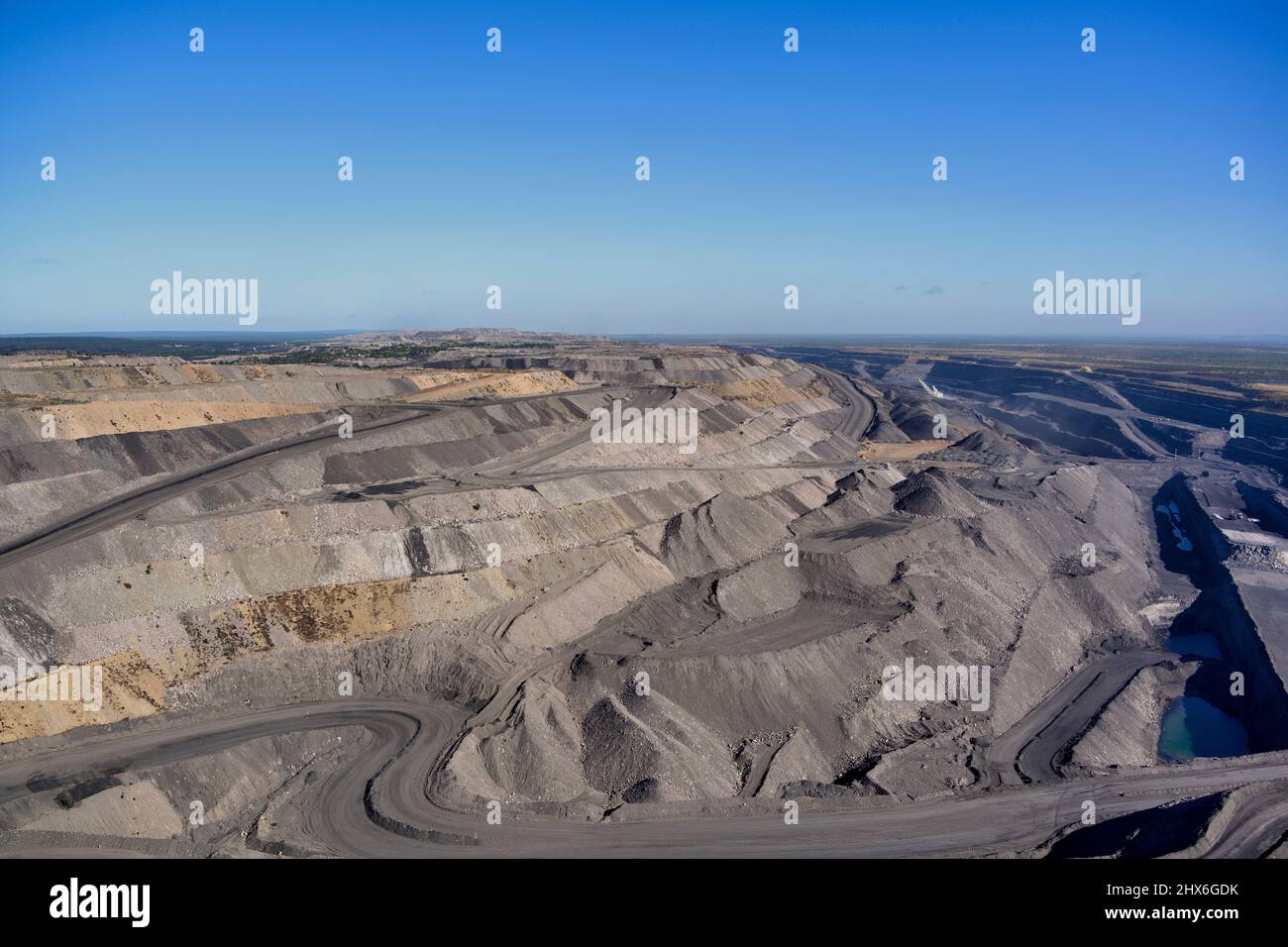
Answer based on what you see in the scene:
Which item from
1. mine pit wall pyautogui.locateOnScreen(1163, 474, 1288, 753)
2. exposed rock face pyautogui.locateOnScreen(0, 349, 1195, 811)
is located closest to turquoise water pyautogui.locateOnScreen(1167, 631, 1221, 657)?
mine pit wall pyautogui.locateOnScreen(1163, 474, 1288, 753)

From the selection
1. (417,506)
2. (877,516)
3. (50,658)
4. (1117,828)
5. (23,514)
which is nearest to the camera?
(1117,828)

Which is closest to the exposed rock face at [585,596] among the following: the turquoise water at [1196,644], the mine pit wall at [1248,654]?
the turquoise water at [1196,644]

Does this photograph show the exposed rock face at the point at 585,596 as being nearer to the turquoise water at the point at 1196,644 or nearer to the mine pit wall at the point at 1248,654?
the turquoise water at the point at 1196,644

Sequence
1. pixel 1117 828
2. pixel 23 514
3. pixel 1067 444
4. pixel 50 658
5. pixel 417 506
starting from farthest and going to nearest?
1. pixel 1067 444
2. pixel 417 506
3. pixel 23 514
4. pixel 50 658
5. pixel 1117 828

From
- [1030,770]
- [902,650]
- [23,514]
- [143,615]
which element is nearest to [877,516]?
[902,650]

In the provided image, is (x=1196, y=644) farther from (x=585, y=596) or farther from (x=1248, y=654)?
(x=585, y=596)

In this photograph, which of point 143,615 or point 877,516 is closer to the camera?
point 143,615

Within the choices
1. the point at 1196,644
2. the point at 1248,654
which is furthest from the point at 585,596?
the point at 1196,644

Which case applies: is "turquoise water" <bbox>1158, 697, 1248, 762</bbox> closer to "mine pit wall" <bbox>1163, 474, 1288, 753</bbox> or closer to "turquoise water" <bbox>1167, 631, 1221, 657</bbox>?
"mine pit wall" <bbox>1163, 474, 1288, 753</bbox>

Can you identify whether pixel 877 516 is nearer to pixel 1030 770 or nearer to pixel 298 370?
pixel 1030 770
